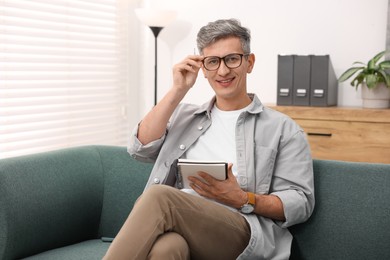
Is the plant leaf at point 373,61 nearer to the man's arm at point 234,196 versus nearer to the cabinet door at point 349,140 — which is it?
the cabinet door at point 349,140

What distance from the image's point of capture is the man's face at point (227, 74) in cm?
263

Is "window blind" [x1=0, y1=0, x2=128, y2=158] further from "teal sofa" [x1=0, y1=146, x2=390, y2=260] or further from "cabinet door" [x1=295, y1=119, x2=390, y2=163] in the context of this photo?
"cabinet door" [x1=295, y1=119, x2=390, y2=163]

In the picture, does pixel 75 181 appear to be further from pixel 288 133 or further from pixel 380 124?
pixel 380 124

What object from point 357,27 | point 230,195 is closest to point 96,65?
point 357,27

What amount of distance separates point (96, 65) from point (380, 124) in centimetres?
212

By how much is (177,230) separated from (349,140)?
2.12 meters

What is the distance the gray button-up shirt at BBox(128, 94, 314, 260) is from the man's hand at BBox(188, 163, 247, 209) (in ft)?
0.31

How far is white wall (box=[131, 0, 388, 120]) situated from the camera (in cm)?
450

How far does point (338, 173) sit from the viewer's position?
8.20 feet

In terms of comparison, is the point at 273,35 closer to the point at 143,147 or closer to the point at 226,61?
the point at 226,61

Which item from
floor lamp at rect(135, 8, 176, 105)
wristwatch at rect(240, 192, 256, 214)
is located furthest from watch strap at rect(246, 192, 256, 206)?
floor lamp at rect(135, 8, 176, 105)

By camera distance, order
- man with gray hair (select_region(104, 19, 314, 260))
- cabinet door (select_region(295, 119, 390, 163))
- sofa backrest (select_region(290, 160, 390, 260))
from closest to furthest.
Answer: man with gray hair (select_region(104, 19, 314, 260)), sofa backrest (select_region(290, 160, 390, 260)), cabinet door (select_region(295, 119, 390, 163))

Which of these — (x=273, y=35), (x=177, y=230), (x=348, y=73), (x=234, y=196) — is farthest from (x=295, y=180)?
A: (x=273, y=35)

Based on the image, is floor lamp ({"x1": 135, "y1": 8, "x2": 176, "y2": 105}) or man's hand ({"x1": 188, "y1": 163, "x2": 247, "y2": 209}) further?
floor lamp ({"x1": 135, "y1": 8, "x2": 176, "y2": 105})
